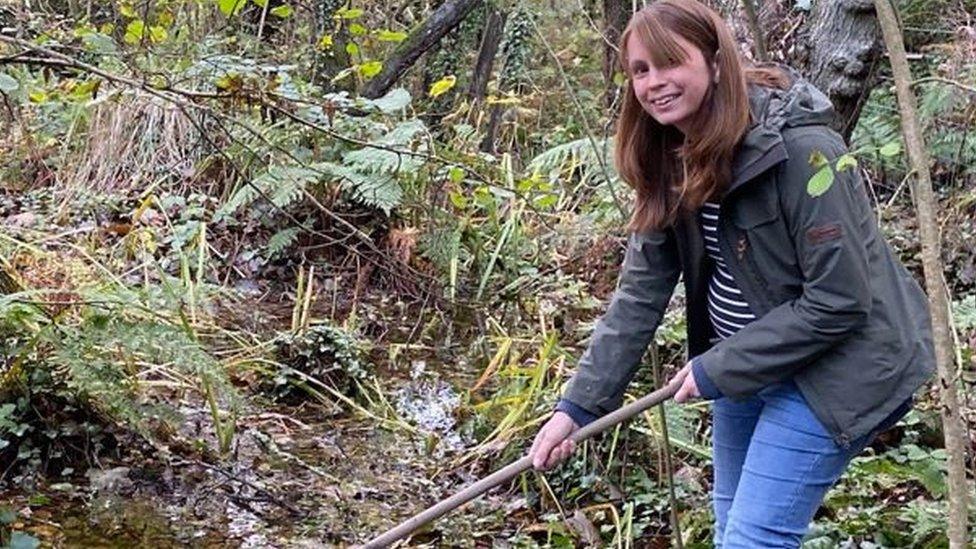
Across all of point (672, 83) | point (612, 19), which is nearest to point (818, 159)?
point (672, 83)

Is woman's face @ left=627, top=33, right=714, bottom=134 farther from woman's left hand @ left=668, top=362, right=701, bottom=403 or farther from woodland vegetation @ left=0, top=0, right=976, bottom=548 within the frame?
woman's left hand @ left=668, top=362, right=701, bottom=403

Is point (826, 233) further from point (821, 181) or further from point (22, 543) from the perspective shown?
point (22, 543)

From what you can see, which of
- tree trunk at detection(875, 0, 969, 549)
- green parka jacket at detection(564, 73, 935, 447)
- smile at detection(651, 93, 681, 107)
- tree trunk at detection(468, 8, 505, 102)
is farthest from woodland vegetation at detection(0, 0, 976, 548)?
tree trunk at detection(468, 8, 505, 102)

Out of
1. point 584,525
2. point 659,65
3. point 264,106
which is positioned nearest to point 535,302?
point 584,525

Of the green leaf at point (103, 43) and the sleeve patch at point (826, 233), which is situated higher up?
the green leaf at point (103, 43)

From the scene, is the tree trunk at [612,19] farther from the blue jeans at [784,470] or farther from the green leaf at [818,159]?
the green leaf at [818,159]

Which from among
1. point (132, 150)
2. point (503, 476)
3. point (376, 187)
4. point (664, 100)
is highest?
point (664, 100)

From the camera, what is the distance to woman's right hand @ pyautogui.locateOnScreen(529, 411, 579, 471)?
2.83 metres

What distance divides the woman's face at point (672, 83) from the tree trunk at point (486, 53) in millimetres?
7403

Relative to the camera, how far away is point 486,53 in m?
10.1

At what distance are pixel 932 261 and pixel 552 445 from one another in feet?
3.39

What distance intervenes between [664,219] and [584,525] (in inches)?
70.7

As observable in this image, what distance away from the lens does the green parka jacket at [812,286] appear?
7.73 ft

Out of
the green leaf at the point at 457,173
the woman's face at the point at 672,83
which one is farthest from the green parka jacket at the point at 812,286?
the green leaf at the point at 457,173
